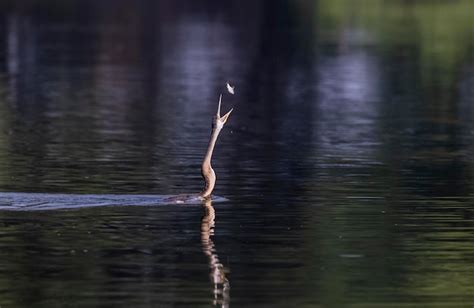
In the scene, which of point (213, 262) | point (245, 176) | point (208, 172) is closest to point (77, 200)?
point (208, 172)

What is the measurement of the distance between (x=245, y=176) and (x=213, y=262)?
7.94 m

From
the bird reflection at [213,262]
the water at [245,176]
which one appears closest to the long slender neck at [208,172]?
the bird reflection at [213,262]

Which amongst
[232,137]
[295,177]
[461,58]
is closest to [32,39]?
[461,58]

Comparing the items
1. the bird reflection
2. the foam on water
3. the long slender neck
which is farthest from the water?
the long slender neck

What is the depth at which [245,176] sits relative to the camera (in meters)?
25.7

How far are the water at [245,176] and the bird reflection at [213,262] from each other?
0.11 ft

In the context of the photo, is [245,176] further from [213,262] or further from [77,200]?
[213,262]

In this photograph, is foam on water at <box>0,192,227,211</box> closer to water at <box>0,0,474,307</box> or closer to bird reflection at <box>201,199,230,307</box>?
water at <box>0,0,474,307</box>

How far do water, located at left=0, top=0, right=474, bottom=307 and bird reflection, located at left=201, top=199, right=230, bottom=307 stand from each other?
1.3 inches

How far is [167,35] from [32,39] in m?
7.40

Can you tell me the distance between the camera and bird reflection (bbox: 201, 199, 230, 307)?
15828 mm

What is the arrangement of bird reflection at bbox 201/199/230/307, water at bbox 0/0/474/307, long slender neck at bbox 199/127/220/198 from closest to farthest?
bird reflection at bbox 201/199/230/307
water at bbox 0/0/474/307
long slender neck at bbox 199/127/220/198

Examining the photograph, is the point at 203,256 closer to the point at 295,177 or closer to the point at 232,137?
the point at 295,177

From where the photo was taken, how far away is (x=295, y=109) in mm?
39500
